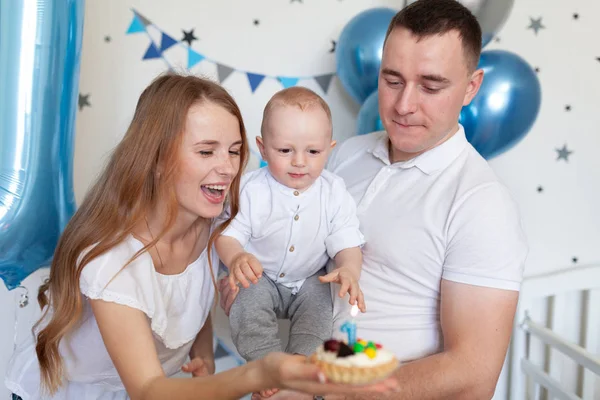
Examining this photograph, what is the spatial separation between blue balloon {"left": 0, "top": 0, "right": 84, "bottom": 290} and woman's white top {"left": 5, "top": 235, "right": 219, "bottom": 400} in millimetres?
280

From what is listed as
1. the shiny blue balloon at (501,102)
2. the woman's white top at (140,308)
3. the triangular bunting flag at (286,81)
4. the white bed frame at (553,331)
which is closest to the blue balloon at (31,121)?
the woman's white top at (140,308)

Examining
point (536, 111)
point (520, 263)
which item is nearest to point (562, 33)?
point (536, 111)

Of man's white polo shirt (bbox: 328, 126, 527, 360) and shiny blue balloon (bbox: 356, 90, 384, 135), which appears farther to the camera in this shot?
shiny blue balloon (bbox: 356, 90, 384, 135)

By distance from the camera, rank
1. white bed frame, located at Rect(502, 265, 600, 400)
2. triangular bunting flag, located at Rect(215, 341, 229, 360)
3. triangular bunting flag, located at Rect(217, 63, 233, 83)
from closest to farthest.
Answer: white bed frame, located at Rect(502, 265, 600, 400) → triangular bunting flag, located at Rect(217, 63, 233, 83) → triangular bunting flag, located at Rect(215, 341, 229, 360)

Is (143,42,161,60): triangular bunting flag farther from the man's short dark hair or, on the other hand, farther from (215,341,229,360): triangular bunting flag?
(215,341,229,360): triangular bunting flag

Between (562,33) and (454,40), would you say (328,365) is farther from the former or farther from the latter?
(562,33)

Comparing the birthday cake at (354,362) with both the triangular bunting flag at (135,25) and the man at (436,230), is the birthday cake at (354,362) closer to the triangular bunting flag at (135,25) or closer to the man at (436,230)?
the man at (436,230)

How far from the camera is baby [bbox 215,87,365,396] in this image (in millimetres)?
1616

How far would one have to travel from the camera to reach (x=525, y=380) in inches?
96.1

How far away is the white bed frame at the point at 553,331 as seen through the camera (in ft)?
7.75

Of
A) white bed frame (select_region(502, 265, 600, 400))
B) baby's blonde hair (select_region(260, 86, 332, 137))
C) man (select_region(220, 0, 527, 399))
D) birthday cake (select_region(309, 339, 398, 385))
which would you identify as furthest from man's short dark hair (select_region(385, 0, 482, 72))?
white bed frame (select_region(502, 265, 600, 400))

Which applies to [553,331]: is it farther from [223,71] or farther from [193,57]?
[193,57]

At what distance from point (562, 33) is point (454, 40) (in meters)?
1.02

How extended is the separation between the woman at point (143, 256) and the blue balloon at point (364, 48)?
659 millimetres
